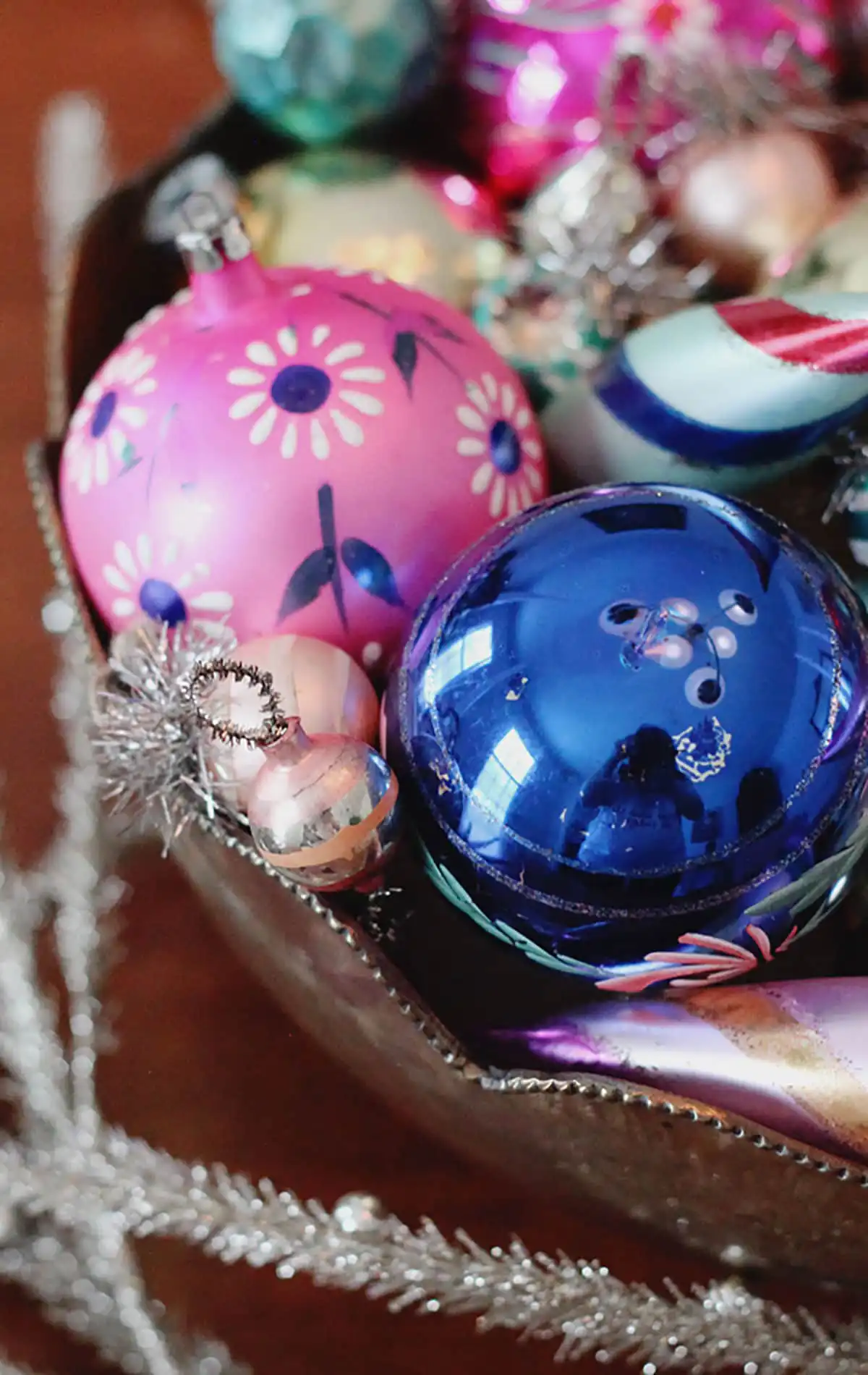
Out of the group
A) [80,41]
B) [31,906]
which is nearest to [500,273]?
[31,906]

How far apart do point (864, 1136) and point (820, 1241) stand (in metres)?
0.05

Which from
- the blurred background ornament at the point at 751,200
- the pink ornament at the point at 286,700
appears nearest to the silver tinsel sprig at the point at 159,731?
the pink ornament at the point at 286,700

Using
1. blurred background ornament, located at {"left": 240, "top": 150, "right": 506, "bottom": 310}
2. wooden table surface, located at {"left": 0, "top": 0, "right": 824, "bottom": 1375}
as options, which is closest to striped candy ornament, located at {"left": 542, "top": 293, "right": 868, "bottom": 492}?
blurred background ornament, located at {"left": 240, "top": 150, "right": 506, "bottom": 310}

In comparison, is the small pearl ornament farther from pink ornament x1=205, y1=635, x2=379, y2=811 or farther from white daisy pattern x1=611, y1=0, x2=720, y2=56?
white daisy pattern x1=611, y1=0, x2=720, y2=56

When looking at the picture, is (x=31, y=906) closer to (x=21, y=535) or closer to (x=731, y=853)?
(x=21, y=535)

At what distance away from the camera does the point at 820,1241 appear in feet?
1.21

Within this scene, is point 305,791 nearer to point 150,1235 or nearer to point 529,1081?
point 529,1081

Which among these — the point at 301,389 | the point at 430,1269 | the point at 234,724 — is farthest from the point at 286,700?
the point at 430,1269

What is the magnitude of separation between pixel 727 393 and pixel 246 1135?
0.41 meters

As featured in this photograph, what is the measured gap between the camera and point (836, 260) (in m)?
0.49

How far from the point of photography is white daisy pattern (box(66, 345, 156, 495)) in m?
0.43

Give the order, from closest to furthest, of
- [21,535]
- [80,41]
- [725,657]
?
[725,657], [21,535], [80,41]

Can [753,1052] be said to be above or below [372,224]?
below

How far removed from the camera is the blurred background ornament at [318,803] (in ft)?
1.10
